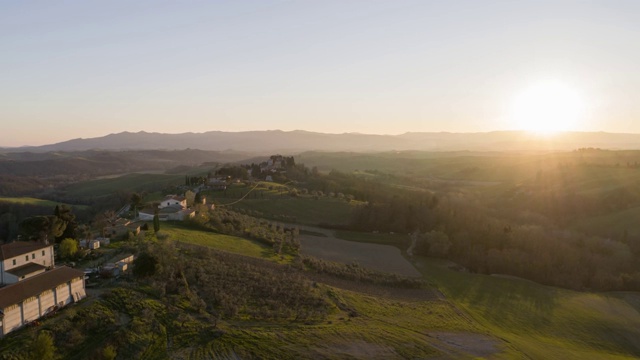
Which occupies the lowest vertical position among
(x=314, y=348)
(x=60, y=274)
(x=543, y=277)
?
(x=543, y=277)

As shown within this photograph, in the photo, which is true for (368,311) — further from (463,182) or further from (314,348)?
(463,182)

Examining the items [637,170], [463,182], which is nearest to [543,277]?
[637,170]

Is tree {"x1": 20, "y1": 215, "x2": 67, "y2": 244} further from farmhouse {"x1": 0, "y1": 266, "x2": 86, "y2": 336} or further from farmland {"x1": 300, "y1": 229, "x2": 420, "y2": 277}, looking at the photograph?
farmland {"x1": 300, "y1": 229, "x2": 420, "y2": 277}

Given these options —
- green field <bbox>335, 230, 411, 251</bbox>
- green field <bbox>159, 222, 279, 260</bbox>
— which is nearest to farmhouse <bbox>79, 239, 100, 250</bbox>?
green field <bbox>159, 222, 279, 260</bbox>

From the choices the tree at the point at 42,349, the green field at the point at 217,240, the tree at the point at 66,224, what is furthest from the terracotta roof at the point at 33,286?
the green field at the point at 217,240

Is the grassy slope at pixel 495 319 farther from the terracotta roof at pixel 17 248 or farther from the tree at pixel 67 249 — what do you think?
the terracotta roof at pixel 17 248
